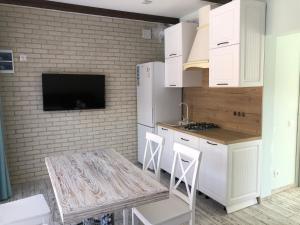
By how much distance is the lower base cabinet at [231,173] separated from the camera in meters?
2.75

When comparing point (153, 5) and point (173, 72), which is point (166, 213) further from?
point (153, 5)

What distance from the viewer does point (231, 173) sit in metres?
2.75

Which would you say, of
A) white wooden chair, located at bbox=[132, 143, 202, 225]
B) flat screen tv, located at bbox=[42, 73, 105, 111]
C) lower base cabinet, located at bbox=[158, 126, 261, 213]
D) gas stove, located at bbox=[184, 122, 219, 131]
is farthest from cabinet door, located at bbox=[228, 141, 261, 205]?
flat screen tv, located at bbox=[42, 73, 105, 111]

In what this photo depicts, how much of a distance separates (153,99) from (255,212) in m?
2.17

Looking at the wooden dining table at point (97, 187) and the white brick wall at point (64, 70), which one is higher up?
the white brick wall at point (64, 70)

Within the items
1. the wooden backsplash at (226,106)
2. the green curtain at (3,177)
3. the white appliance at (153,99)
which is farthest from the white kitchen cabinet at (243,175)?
the green curtain at (3,177)

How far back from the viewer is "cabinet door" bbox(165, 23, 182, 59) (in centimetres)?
367

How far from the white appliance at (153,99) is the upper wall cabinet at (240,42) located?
130 cm

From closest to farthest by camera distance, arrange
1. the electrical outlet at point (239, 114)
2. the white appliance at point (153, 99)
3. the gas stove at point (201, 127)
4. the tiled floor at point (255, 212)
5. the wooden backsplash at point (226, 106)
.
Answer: the tiled floor at point (255, 212) < the wooden backsplash at point (226, 106) < the electrical outlet at point (239, 114) < the gas stove at point (201, 127) < the white appliance at point (153, 99)

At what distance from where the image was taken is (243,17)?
264 cm

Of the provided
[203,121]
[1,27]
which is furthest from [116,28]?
[203,121]

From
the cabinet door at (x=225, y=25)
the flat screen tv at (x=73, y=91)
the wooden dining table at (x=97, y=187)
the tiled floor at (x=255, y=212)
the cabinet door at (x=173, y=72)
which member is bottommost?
the tiled floor at (x=255, y=212)

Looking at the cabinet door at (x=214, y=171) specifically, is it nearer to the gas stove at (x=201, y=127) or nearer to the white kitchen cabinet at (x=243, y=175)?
the white kitchen cabinet at (x=243, y=175)

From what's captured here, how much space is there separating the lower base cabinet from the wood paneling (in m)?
2.39
